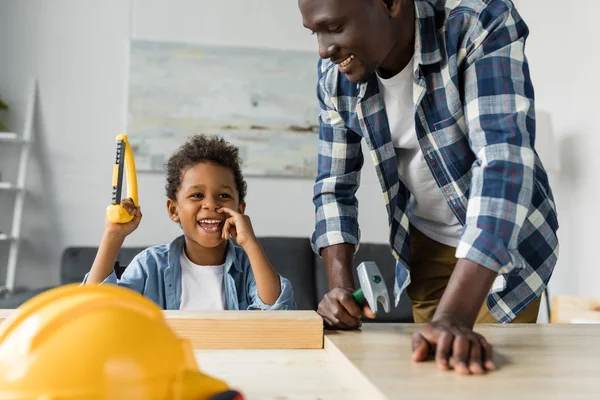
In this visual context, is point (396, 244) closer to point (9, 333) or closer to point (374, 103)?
point (374, 103)

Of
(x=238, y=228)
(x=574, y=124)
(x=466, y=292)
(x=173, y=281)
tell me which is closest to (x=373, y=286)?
(x=466, y=292)

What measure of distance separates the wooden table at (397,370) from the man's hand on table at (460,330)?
0.02 m

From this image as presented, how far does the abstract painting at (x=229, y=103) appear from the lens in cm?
345

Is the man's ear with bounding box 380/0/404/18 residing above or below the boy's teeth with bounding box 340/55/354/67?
above

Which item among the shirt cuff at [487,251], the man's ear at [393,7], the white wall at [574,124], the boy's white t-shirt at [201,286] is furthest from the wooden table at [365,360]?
the white wall at [574,124]

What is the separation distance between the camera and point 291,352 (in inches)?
31.5

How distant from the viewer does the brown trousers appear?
1400 mm

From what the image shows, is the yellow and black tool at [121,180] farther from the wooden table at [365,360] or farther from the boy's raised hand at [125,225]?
the wooden table at [365,360]

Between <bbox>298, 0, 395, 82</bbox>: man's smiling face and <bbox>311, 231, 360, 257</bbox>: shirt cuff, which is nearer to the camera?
<bbox>298, 0, 395, 82</bbox>: man's smiling face

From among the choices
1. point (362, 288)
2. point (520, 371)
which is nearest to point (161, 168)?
point (362, 288)

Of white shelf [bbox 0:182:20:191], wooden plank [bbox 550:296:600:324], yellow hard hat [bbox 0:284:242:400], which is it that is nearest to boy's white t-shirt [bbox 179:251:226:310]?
yellow hard hat [bbox 0:284:242:400]

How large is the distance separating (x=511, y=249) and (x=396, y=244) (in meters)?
0.53

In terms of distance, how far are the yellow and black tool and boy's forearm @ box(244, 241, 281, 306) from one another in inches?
12.4

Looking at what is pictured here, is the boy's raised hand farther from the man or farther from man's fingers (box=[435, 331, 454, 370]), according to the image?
man's fingers (box=[435, 331, 454, 370])
